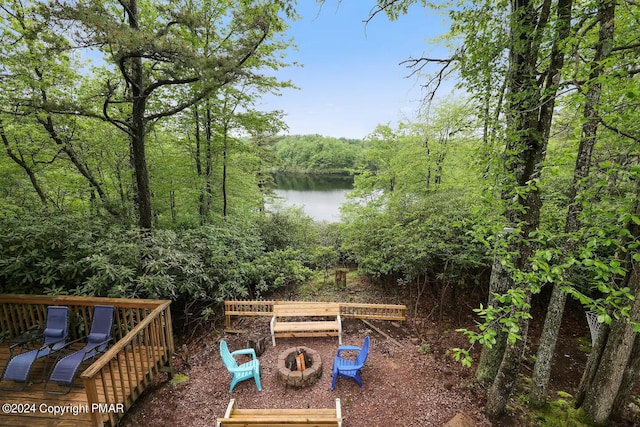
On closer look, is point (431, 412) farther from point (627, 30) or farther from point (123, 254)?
point (123, 254)

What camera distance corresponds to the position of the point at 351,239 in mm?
9078

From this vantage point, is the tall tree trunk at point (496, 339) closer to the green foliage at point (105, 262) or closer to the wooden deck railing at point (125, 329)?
the green foliage at point (105, 262)

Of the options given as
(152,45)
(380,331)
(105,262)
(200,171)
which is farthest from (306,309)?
(200,171)

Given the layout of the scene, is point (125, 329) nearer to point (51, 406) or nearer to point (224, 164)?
point (51, 406)

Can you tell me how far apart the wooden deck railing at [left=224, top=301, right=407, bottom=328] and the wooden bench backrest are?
15 centimetres

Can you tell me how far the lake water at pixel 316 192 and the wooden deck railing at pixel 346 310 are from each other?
533 inches

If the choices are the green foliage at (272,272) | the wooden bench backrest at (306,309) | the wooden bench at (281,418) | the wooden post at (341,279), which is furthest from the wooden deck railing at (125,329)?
the wooden post at (341,279)

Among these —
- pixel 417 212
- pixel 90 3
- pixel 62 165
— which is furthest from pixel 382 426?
pixel 62 165

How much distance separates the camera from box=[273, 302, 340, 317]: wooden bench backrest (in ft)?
18.5

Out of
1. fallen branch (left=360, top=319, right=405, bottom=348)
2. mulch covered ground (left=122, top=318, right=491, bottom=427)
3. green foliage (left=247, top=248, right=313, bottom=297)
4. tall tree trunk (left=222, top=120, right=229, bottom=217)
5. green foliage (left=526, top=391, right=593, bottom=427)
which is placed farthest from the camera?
tall tree trunk (left=222, top=120, right=229, bottom=217)

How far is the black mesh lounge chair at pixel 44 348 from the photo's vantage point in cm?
367

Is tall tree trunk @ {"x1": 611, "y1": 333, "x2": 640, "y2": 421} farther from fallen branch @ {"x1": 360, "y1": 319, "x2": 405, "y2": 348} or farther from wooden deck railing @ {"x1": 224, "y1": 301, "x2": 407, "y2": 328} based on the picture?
wooden deck railing @ {"x1": 224, "y1": 301, "x2": 407, "y2": 328}

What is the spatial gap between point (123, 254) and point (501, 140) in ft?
20.6

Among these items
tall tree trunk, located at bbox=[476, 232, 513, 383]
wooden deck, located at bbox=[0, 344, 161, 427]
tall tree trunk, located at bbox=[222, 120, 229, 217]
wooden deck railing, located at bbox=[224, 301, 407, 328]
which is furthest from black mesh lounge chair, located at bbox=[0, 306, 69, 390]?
tall tree trunk, located at bbox=[476, 232, 513, 383]
